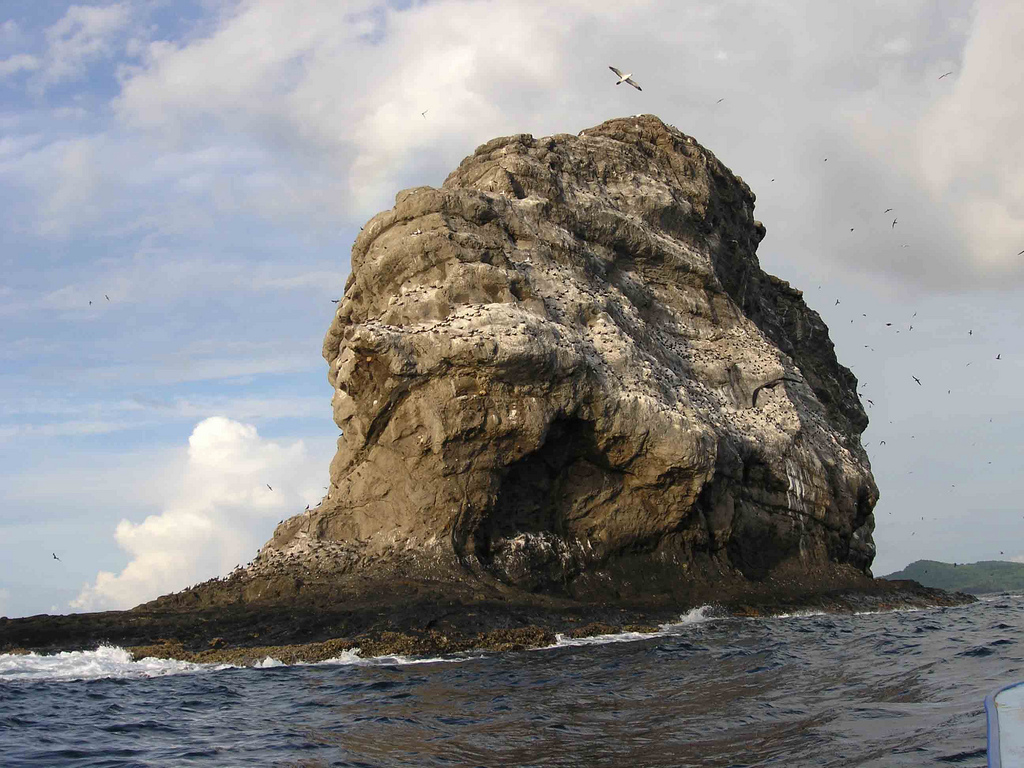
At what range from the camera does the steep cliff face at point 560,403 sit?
27.5 m

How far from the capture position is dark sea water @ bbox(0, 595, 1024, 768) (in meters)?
10.7

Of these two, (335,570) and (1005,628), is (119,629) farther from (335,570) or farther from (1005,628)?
(1005,628)

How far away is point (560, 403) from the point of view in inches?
1111

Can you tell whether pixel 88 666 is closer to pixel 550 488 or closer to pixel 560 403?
pixel 560 403

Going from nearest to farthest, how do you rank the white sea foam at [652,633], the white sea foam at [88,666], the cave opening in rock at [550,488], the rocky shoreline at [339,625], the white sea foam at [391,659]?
the white sea foam at [88,666] < the white sea foam at [391,659] < the rocky shoreline at [339,625] < the white sea foam at [652,633] < the cave opening in rock at [550,488]

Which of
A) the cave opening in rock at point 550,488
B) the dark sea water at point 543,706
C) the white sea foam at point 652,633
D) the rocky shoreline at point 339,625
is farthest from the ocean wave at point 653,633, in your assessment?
the cave opening in rock at point 550,488

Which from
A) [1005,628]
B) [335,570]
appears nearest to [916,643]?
[1005,628]

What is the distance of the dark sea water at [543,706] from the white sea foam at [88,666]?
7 cm

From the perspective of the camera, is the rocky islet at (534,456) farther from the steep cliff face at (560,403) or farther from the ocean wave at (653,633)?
the ocean wave at (653,633)

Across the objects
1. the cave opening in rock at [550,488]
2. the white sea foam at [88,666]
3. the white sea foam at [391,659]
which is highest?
the cave opening in rock at [550,488]

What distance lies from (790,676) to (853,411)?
135ft

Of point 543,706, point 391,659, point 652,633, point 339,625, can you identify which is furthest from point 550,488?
point 543,706

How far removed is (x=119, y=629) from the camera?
22141 millimetres

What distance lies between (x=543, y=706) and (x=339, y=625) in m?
9.93
